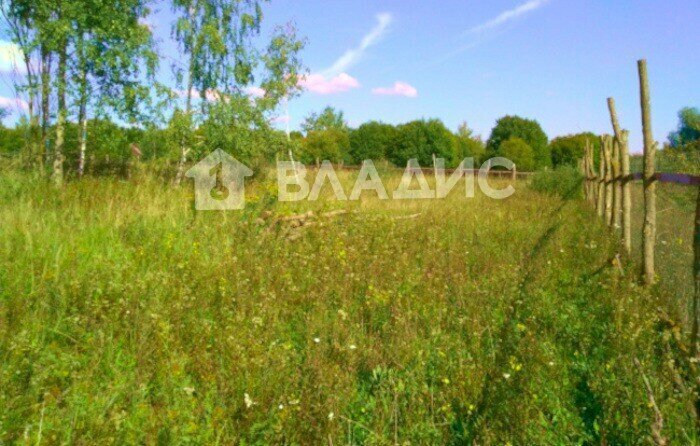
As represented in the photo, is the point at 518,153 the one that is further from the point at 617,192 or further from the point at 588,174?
the point at 617,192

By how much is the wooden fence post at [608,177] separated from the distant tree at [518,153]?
3286 cm

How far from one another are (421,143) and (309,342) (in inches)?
1445

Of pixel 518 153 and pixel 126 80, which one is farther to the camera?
pixel 518 153

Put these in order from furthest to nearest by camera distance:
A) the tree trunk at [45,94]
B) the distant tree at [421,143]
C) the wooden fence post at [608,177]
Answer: the distant tree at [421,143] → the tree trunk at [45,94] → the wooden fence post at [608,177]

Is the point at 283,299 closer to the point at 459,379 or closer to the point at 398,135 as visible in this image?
the point at 459,379

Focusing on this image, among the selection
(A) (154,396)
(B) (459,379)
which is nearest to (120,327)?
(A) (154,396)

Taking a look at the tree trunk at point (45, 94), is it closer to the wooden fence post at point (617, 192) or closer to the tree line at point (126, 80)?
the tree line at point (126, 80)

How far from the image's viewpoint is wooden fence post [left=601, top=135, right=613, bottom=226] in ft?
25.9

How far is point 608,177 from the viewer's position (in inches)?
334

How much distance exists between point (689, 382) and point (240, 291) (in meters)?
3.18

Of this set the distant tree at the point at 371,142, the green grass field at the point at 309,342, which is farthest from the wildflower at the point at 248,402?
the distant tree at the point at 371,142

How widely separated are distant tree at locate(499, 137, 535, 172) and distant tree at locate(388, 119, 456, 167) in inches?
219

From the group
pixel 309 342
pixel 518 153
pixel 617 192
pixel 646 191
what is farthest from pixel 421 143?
pixel 309 342

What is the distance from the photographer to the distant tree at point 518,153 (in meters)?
41.6
